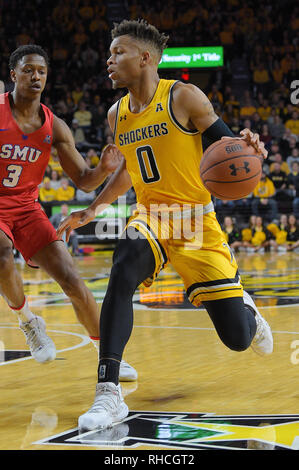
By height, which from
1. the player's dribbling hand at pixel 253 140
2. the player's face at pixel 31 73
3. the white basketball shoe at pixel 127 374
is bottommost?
the white basketball shoe at pixel 127 374

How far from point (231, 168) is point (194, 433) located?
1.43 metres

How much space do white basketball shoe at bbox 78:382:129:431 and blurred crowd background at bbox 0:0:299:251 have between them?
14.0 meters

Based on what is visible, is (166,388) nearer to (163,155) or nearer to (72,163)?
(163,155)

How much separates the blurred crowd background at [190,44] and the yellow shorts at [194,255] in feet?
44.3

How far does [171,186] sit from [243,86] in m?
18.8

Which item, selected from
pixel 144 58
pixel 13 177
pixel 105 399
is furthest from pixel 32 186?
pixel 105 399

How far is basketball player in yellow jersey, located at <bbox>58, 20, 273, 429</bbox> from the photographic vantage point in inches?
166

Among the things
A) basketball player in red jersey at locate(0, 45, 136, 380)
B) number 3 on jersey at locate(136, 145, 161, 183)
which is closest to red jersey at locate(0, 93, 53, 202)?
basketball player in red jersey at locate(0, 45, 136, 380)

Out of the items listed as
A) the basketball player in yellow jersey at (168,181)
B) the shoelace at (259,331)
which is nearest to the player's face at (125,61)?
the basketball player in yellow jersey at (168,181)

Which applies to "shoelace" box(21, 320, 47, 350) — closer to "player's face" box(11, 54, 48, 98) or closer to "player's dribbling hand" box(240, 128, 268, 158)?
"player's face" box(11, 54, 48, 98)

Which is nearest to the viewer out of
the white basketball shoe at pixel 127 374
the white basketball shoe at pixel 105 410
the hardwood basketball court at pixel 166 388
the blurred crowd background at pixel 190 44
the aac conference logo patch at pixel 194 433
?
the aac conference logo patch at pixel 194 433

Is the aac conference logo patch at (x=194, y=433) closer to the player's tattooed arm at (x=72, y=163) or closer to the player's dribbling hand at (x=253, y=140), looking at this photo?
the player's dribbling hand at (x=253, y=140)

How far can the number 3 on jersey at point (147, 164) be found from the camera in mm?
4348
